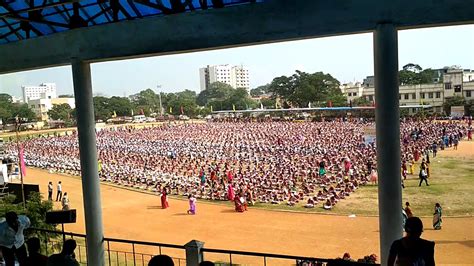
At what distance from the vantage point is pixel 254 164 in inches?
1098

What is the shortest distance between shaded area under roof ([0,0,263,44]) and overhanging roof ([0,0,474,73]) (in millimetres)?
154

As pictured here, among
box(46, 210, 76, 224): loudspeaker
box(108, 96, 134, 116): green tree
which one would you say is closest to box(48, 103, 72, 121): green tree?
box(108, 96, 134, 116): green tree

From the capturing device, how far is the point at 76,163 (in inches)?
1261

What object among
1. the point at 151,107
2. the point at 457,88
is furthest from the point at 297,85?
the point at 151,107

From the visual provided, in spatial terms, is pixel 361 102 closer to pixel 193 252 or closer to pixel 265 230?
pixel 265 230

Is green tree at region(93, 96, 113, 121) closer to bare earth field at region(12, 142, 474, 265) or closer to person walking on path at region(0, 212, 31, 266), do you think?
bare earth field at region(12, 142, 474, 265)

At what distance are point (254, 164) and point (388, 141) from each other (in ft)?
78.5

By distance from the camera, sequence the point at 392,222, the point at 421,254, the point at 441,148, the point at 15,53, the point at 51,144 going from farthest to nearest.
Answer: the point at 51,144, the point at 441,148, the point at 15,53, the point at 392,222, the point at 421,254

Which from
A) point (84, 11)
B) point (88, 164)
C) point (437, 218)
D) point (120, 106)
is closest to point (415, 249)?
point (88, 164)

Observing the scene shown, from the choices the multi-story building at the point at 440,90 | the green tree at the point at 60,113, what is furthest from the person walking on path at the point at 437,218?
the green tree at the point at 60,113

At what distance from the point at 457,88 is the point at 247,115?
4049 cm

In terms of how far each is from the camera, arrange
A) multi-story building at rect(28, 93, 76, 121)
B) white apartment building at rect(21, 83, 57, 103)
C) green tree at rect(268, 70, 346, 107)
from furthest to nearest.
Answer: white apartment building at rect(21, 83, 57, 103)
multi-story building at rect(28, 93, 76, 121)
green tree at rect(268, 70, 346, 107)

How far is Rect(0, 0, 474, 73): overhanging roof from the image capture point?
3.83 metres

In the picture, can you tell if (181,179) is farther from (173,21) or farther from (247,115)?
(247,115)
